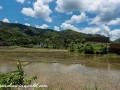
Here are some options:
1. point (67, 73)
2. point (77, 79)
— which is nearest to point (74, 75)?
point (67, 73)

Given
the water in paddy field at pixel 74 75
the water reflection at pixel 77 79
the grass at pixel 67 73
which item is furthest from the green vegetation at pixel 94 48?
the water reflection at pixel 77 79

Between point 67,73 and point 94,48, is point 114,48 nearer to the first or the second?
point 94,48

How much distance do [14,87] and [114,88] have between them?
8.25 metres

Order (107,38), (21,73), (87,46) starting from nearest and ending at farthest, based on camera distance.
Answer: (21,73), (87,46), (107,38)

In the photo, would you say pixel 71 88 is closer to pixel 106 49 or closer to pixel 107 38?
pixel 106 49

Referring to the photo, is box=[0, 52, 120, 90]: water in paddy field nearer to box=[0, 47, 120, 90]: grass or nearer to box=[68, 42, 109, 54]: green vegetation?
box=[0, 47, 120, 90]: grass

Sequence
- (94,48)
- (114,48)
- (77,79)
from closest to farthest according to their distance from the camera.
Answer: (77,79) → (114,48) → (94,48)

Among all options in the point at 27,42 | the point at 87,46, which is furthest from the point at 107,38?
the point at 87,46

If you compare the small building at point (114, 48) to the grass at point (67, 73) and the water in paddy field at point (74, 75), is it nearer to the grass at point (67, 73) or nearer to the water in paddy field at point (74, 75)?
the grass at point (67, 73)

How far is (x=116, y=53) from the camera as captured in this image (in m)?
47.6

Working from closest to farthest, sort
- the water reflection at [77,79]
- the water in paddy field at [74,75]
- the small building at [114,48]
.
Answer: the water reflection at [77,79]
the water in paddy field at [74,75]
the small building at [114,48]

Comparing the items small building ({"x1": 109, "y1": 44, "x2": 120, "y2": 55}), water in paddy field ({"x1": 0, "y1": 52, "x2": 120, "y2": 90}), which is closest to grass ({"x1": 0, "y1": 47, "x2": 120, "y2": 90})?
water in paddy field ({"x1": 0, "y1": 52, "x2": 120, "y2": 90})

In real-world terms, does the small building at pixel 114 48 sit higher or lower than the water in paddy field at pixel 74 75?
higher

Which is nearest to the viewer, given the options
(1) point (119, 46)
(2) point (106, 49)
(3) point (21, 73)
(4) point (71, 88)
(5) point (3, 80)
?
(5) point (3, 80)
